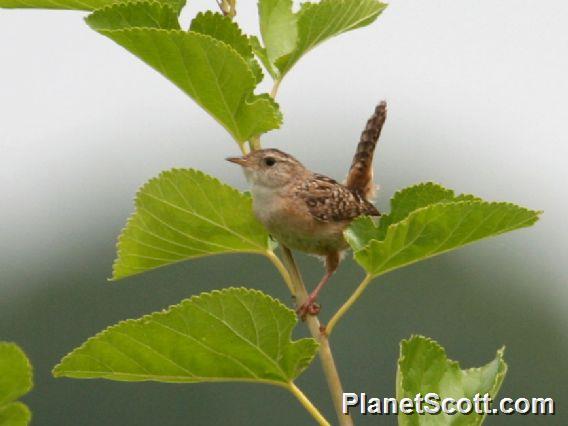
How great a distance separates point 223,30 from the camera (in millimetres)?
3703

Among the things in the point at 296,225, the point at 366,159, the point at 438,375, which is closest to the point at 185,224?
the point at 438,375

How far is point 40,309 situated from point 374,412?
40200 millimetres

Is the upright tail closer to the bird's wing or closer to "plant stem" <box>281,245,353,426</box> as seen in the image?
the bird's wing

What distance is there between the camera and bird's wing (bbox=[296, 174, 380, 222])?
16.6ft

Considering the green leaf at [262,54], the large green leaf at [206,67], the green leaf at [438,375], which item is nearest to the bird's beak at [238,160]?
the green leaf at [262,54]

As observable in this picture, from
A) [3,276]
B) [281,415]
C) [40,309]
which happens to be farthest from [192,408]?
[3,276]

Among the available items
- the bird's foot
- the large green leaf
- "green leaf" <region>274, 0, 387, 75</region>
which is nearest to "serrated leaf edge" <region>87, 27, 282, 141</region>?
the large green leaf

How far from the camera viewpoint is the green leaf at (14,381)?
2.84 meters

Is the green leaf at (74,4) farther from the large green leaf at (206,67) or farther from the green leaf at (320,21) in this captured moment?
the green leaf at (320,21)

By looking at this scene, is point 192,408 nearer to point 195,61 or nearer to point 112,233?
point 112,233

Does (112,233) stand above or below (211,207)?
above

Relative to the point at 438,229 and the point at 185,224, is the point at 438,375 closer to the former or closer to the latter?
the point at 438,229

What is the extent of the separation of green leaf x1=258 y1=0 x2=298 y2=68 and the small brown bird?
67cm

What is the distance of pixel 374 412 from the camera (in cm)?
402
